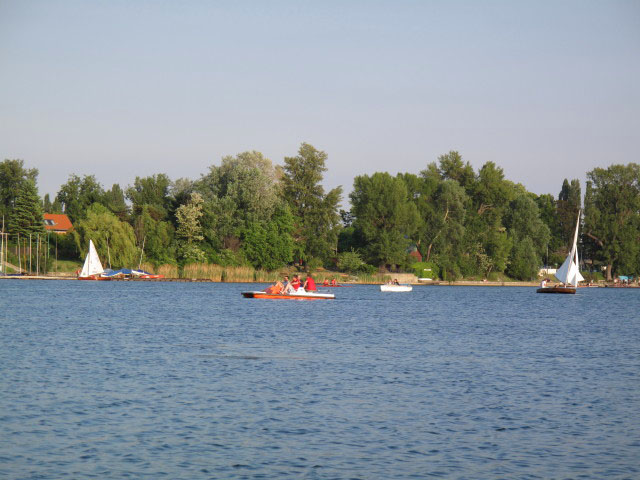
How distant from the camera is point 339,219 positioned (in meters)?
134

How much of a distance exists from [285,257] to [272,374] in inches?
3801

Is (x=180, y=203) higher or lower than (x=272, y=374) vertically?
higher

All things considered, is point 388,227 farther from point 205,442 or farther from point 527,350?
point 205,442

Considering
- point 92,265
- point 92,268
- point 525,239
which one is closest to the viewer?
point 92,265

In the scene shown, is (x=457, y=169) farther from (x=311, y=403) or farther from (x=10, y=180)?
(x=311, y=403)

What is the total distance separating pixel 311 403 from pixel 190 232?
322ft

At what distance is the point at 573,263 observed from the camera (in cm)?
10669

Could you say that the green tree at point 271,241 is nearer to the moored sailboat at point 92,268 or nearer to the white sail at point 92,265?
the moored sailboat at point 92,268

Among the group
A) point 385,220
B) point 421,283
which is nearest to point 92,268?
point 385,220

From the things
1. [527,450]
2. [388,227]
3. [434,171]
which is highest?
[434,171]

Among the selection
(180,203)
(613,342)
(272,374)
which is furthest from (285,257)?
(272,374)

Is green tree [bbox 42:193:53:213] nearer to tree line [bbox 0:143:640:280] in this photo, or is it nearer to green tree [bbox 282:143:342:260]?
tree line [bbox 0:143:640:280]

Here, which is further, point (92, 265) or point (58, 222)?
point (58, 222)

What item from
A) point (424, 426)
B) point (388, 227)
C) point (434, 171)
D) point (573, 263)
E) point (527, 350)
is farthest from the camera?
point (434, 171)
